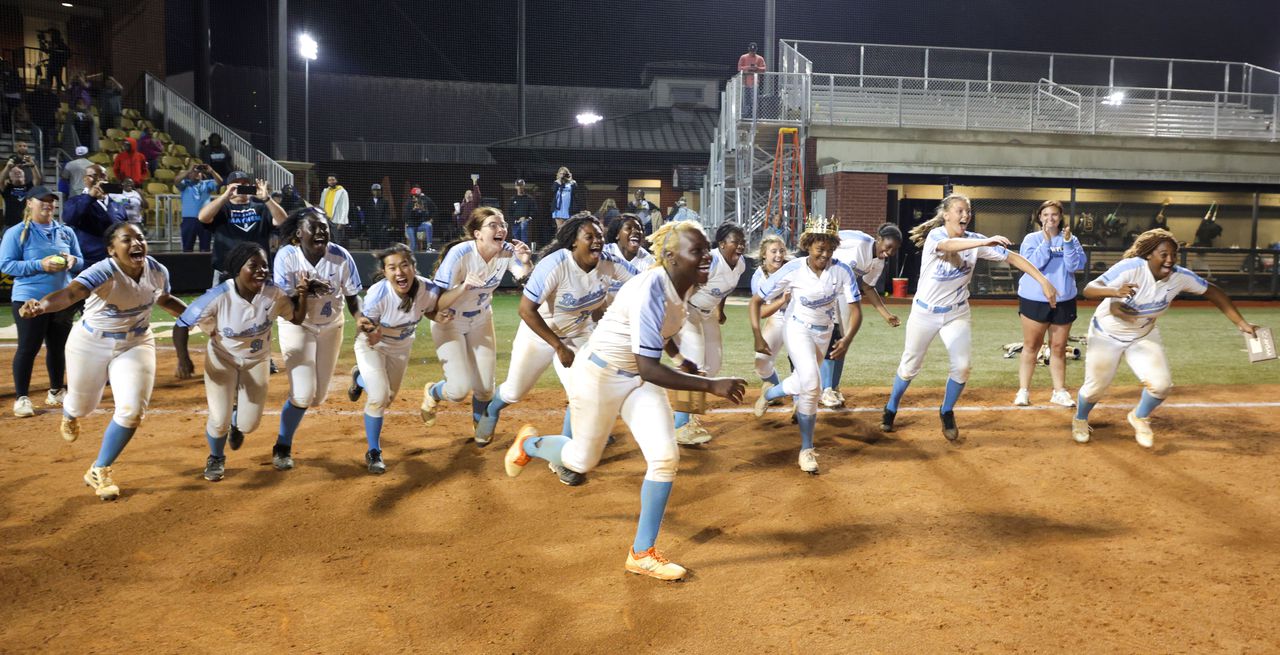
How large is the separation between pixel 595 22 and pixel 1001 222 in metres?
19.7

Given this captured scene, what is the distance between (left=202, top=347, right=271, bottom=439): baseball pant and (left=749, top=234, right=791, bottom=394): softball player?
3805mm

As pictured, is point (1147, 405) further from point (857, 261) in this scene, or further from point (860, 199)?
point (860, 199)

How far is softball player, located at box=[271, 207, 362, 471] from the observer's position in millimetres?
6832

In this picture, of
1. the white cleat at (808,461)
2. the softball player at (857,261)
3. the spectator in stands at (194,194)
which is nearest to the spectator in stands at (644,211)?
the spectator in stands at (194,194)

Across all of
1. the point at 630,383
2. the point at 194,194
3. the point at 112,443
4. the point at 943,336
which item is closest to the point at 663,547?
the point at 630,383

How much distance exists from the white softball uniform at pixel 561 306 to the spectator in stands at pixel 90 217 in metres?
5.03

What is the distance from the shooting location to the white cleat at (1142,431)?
7.59 meters

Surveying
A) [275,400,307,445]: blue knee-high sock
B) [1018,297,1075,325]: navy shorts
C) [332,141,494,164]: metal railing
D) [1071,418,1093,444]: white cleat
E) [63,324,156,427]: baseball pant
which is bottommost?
[1071,418,1093,444]: white cleat

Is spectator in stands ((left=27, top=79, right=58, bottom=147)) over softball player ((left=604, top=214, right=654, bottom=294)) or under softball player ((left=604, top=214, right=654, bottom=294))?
over

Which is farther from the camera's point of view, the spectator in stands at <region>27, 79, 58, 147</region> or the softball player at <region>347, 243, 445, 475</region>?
the spectator in stands at <region>27, 79, 58, 147</region>

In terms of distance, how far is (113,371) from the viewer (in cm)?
628

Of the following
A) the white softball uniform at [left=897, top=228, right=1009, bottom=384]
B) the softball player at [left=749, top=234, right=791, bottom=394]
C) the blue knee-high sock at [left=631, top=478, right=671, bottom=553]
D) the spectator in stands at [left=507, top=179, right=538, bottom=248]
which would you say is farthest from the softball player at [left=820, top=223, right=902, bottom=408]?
the spectator in stands at [left=507, top=179, right=538, bottom=248]

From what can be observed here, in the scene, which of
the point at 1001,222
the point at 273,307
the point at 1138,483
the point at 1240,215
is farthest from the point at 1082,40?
the point at 273,307

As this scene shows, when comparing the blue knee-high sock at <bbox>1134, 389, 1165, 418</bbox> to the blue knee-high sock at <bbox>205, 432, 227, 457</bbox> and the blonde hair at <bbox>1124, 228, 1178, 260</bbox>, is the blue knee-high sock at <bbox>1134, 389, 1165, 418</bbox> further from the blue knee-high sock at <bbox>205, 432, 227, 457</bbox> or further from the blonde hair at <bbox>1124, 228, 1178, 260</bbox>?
the blue knee-high sock at <bbox>205, 432, 227, 457</bbox>
